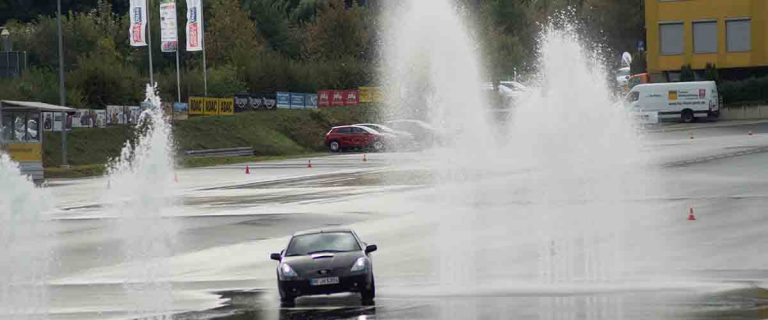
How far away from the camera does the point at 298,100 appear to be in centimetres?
9169

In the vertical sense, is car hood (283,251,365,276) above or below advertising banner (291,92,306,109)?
below

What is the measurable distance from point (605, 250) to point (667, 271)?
3575 mm

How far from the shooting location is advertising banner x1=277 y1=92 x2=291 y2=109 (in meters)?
90.1

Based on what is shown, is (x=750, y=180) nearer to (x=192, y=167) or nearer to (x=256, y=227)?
(x=256, y=227)

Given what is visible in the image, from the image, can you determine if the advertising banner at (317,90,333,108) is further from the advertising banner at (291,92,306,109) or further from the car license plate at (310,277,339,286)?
the car license plate at (310,277,339,286)

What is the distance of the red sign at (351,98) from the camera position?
9512cm

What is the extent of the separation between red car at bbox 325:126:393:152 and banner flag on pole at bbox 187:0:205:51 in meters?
8.89

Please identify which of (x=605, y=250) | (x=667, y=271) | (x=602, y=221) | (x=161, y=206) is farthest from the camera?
(x=161, y=206)

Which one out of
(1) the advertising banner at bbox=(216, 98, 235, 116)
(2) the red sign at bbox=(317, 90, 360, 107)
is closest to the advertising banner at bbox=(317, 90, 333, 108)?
(2) the red sign at bbox=(317, 90, 360, 107)

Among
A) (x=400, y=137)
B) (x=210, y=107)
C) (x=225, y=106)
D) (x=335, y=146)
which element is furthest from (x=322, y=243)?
(x=225, y=106)

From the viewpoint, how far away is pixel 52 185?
2290 inches

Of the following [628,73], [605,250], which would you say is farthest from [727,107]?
[605,250]

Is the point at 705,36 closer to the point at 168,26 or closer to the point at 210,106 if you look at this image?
the point at 210,106

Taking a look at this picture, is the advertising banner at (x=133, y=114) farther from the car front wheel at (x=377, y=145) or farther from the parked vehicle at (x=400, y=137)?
the car front wheel at (x=377, y=145)
